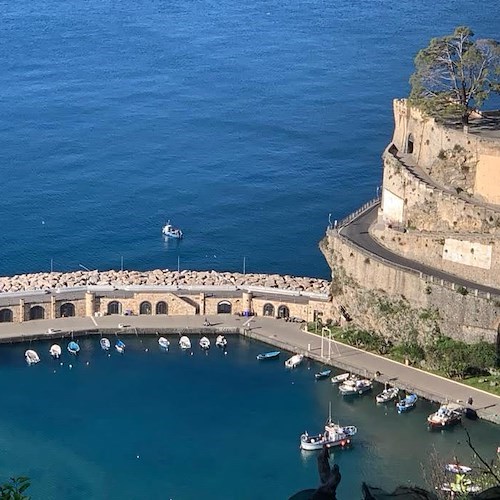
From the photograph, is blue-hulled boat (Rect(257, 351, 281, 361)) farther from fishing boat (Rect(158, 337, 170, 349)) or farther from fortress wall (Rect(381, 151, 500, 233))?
fortress wall (Rect(381, 151, 500, 233))

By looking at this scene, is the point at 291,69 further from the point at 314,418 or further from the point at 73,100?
the point at 314,418

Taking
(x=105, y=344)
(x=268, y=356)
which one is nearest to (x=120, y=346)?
(x=105, y=344)

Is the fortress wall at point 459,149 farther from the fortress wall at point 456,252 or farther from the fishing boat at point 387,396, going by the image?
the fishing boat at point 387,396

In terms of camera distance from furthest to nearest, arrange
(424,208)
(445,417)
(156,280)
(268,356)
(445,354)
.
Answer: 1. (156,280)
2. (268,356)
3. (424,208)
4. (445,354)
5. (445,417)

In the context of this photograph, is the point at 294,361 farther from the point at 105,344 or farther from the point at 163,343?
the point at 105,344

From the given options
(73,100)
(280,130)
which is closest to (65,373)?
(280,130)

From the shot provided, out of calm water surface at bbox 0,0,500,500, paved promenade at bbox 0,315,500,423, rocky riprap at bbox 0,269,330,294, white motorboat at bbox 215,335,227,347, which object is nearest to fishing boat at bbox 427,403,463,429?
calm water surface at bbox 0,0,500,500
